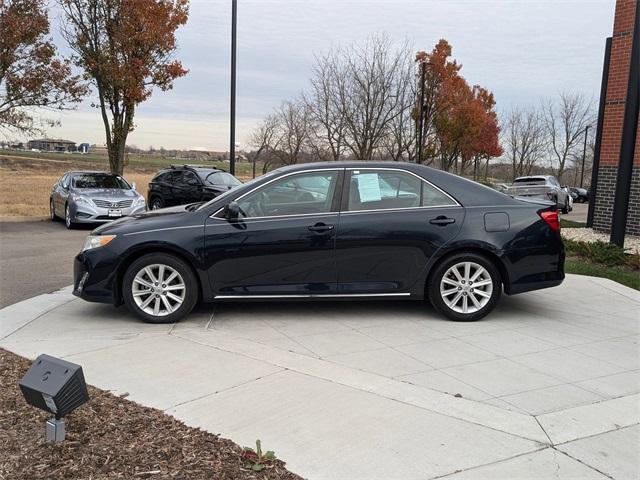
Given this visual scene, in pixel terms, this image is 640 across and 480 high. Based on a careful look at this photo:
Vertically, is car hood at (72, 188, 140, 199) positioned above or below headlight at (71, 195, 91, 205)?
above

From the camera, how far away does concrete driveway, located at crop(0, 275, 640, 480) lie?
118 inches

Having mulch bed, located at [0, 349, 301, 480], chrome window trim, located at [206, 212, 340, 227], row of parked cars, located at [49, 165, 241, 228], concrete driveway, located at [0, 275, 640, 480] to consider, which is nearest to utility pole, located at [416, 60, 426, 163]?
row of parked cars, located at [49, 165, 241, 228]

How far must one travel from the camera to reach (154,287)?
5.34 metres

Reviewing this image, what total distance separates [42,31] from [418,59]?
53.5 ft

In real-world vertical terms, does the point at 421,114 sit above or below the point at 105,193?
above

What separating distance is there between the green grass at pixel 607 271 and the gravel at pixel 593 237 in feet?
3.68

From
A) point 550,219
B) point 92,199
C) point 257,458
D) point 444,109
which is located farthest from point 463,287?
point 444,109

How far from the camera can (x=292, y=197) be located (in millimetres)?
5547

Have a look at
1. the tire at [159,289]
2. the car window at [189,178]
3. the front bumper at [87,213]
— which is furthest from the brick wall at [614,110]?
the front bumper at [87,213]

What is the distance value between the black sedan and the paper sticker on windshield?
0.01m

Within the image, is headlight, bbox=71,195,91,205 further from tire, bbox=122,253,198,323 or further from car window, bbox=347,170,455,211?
car window, bbox=347,170,455,211

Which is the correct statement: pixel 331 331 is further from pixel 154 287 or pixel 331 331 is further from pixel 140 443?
pixel 140 443

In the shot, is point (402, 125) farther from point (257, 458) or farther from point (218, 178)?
point (257, 458)

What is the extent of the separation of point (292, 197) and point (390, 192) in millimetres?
988
